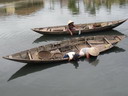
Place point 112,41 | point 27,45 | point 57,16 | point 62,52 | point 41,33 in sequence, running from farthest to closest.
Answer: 1. point 57,16
2. point 41,33
3. point 27,45
4. point 112,41
5. point 62,52

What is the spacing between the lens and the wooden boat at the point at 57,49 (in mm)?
13211

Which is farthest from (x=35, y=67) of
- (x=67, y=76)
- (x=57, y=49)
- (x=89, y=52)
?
(x=89, y=52)

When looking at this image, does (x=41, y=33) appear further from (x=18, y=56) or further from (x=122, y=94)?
(x=122, y=94)

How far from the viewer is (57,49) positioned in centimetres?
1501

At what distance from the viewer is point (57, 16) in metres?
28.3

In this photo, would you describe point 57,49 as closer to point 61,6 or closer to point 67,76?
point 67,76

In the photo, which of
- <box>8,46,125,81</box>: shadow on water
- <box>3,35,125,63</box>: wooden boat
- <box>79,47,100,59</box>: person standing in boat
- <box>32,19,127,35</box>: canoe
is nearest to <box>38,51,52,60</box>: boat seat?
<box>3,35,125,63</box>: wooden boat

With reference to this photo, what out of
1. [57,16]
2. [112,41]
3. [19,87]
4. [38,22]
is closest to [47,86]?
A: [19,87]

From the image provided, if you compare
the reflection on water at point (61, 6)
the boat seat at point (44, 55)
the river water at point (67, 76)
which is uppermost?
the reflection on water at point (61, 6)

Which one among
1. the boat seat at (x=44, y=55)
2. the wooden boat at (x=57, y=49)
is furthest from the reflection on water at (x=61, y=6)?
the boat seat at (x=44, y=55)

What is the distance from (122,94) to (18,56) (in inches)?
247

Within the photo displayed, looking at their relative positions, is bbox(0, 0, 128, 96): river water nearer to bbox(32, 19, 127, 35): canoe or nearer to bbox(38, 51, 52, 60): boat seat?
bbox(38, 51, 52, 60): boat seat

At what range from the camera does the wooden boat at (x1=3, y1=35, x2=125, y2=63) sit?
43.3 feet

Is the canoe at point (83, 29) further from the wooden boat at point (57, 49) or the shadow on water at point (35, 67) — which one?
the shadow on water at point (35, 67)
